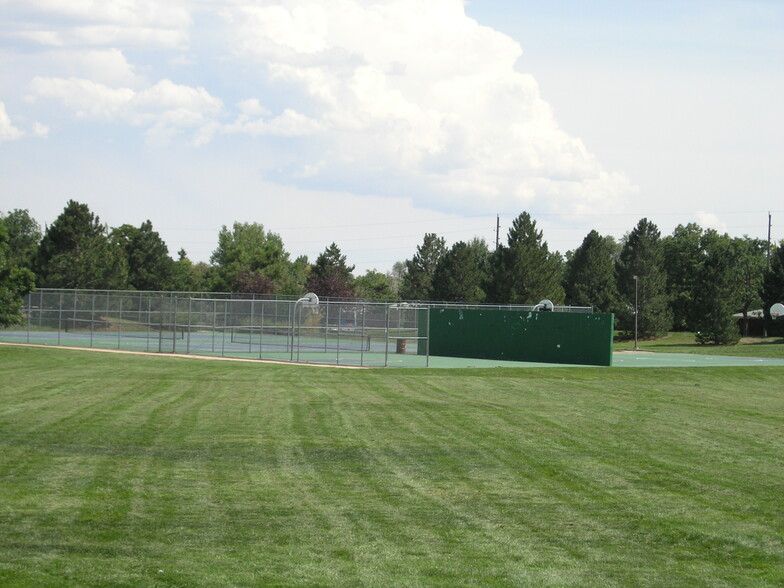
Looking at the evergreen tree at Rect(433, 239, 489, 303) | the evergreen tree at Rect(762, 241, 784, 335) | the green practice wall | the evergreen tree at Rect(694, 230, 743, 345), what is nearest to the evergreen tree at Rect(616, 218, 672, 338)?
the evergreen tree at Rect(694, 230, 743, 345)

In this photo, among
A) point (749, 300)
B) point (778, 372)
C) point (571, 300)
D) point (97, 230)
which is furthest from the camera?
point (749, 300)

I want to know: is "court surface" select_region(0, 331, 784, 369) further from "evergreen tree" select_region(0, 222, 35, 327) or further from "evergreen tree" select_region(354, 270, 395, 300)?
"evergreen tree" select_region(354, 270, 395, 300)

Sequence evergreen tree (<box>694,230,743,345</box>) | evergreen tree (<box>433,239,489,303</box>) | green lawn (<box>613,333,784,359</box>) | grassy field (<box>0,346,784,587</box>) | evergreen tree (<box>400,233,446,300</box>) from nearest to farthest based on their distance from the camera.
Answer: grassy field (<box>0,346,784,587</box>), green lawn (<box>613,333,784,359</box>), evergreen tree (<box>694,230,743,345</box>), evergreen tree (<box>433,239,489,303</box>), evergreen tree (<box>400,233,446,300</box>)

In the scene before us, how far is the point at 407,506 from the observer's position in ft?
30.6

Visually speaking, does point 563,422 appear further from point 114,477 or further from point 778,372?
point 778,372

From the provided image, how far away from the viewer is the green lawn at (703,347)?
54.6 metres

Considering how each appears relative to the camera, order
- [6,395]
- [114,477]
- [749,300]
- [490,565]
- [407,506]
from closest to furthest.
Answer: [490,565] → [407,506] → [114,477] → [6,395] → [749,300]

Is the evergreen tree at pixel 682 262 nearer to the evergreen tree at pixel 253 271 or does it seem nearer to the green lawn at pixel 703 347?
the green lawn at pixel 703 347

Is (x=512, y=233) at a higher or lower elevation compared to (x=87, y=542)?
higher

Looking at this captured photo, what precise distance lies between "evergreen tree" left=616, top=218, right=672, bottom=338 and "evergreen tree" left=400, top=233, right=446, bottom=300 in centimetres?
1918

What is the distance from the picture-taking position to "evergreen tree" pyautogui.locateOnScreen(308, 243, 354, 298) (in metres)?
78.1

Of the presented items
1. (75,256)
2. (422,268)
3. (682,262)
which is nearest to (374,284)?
(422,268)

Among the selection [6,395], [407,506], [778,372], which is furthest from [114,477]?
[778,372]

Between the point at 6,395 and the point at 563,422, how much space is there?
1122cm
